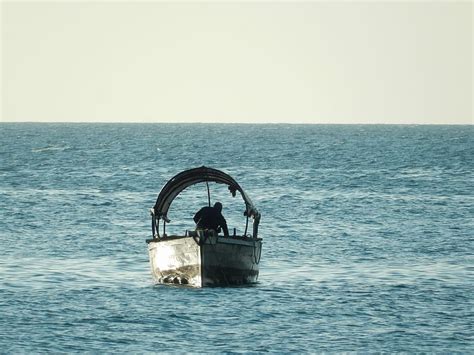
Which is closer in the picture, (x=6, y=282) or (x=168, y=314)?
(x=168, y=314)

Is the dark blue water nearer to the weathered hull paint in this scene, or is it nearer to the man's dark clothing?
the weathered hull paint

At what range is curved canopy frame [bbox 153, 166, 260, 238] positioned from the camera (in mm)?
38156

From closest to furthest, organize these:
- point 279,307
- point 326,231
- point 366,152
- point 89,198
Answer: point 279,307 → point 326,231 → point 89,198 → point 366,152

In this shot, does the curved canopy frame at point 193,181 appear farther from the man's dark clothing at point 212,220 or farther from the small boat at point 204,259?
the man's dark clothing at point 212,220

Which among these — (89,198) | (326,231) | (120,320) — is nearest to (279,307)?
(120,320)

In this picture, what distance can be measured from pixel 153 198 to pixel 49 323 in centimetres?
3856

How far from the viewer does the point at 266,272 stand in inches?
1569

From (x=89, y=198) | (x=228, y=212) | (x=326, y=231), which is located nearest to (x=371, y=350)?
(x=326, y=231)

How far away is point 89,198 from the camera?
67500 mm

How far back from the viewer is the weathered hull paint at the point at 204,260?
117 ft

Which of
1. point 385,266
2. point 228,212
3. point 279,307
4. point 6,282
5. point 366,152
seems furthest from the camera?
point 366,152

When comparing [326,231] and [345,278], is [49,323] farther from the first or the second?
[326,231]

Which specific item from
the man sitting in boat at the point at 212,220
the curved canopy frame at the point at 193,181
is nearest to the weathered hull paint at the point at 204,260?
the man sitting in boat at the point at 212,220

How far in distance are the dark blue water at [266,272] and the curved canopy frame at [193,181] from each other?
6.80 feet
